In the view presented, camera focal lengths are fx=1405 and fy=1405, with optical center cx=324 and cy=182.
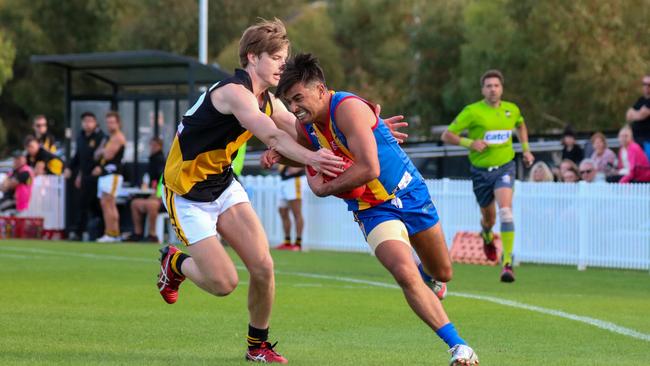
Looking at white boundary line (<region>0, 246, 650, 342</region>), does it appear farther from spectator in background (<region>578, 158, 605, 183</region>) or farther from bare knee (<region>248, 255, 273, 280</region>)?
spectator in background (<region>578, 158, 605, 183</region>)

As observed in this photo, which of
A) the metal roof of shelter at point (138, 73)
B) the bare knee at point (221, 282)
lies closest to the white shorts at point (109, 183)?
the metal roof of shelter at point (138, 73)

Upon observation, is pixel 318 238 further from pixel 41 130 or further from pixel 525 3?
pixel 525 3

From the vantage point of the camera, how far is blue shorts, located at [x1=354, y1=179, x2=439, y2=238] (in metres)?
8.72

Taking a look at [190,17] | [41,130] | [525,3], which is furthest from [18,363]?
[190,17]

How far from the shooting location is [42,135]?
2869 centimetres

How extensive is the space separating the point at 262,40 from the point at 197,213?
1.22 meters

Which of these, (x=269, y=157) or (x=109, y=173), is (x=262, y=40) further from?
(x=109, y=173)

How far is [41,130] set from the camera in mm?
28312

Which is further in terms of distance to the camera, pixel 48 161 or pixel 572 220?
pixel 48 161

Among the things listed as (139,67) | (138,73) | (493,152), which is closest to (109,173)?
(139,67)

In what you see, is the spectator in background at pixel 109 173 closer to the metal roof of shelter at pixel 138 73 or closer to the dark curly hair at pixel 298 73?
the metal roof of shelter at pixel 138 73

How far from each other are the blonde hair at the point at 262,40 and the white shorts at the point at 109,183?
16.4m

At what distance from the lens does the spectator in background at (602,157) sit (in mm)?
21438

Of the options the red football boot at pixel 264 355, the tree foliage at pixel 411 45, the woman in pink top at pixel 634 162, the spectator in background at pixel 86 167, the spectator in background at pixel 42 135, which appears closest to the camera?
the red football boot at pixel 264 355
